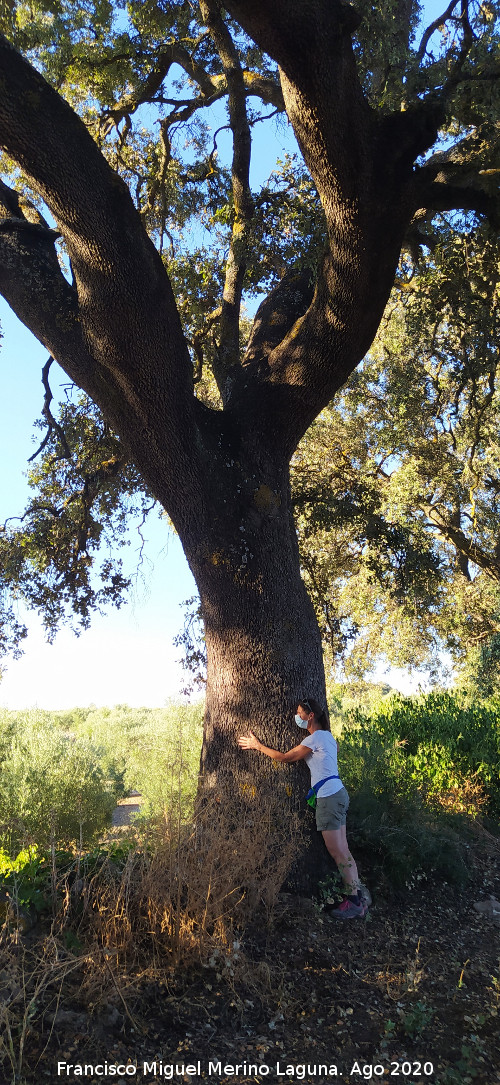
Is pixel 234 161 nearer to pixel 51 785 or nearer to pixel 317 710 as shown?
pixel 317 710

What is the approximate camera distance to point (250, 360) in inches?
291

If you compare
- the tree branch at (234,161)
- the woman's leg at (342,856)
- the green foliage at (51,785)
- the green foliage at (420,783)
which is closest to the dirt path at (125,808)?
the green foliage at (51,785)

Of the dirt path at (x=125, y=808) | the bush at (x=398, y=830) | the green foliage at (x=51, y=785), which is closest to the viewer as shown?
the bush at (x=398, y=830)

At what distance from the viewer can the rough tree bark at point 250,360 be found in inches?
216

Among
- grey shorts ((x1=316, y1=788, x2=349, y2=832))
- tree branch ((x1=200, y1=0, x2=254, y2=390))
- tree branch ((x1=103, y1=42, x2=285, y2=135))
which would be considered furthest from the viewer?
tree branch ((x1=103, y1=42, x2=285, y2=135))

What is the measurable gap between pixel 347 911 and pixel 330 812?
0.75m

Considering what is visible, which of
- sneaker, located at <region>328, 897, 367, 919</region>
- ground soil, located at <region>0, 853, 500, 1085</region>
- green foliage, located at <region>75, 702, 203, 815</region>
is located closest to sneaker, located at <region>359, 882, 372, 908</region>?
sneaker, located at <region>328, 897, 367, 919</region>

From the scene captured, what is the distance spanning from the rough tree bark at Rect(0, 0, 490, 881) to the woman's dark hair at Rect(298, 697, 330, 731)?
5.9 inches

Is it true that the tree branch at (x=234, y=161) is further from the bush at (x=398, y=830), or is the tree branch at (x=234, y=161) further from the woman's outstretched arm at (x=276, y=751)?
the bush at (x=398, y=830)

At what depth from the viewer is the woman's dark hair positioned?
5.96 metres

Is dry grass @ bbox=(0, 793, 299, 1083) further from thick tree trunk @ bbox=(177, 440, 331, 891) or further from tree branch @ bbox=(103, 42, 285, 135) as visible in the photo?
tree branch @ bbox=(103, 42, 285, 135)

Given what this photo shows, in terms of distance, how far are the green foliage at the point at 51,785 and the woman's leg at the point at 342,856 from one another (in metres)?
5.06

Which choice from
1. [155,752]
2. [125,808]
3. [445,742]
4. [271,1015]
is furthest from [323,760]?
[125,808]

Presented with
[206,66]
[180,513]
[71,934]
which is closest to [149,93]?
[206,66]
